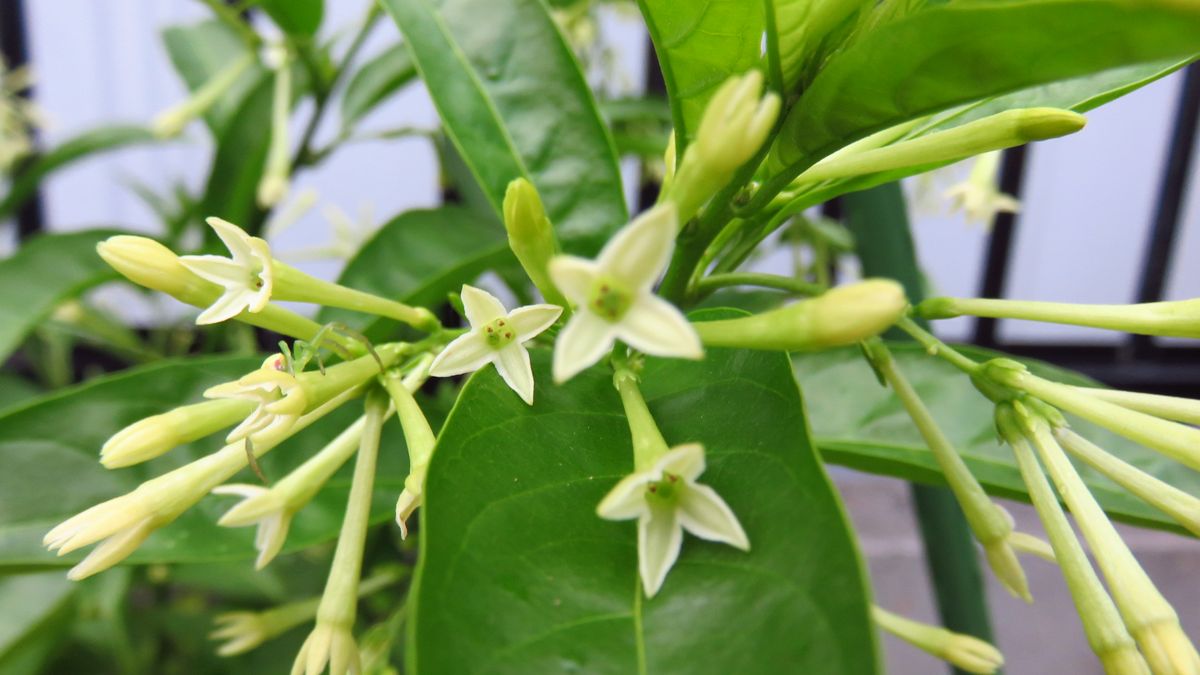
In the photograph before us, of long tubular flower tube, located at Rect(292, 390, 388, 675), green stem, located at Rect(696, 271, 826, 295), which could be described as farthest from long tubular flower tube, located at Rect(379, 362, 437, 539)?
green stem, located at Rect(696, 271, 826, 295)

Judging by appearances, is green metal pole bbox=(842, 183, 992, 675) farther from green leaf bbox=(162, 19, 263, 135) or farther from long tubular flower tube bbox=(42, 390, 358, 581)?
green leaf bbox=(162, 19, 263, 135)

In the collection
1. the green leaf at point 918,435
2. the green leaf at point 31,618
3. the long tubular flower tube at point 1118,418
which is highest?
the long tubular flower tube at point 1118,418

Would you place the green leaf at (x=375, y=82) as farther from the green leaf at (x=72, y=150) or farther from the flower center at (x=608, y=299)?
the flower center at (x=608, y=299)

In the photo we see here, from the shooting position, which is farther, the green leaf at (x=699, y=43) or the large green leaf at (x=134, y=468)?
the large green leaf at (x=134, y=468)

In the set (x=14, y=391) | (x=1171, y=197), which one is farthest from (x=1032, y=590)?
(x=14, y=391)

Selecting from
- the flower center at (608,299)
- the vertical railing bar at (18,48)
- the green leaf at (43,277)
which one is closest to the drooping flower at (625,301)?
the flower center at (608,299)

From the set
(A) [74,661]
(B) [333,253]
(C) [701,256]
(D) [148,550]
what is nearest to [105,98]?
(B) [333,253]

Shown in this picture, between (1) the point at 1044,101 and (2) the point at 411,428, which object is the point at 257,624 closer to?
(2) the point at 411,428
